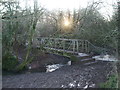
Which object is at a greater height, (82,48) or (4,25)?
(4,25)

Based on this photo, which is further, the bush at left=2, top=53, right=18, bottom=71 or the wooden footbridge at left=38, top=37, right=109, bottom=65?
the wooden footbridge at left=38, top=37, right=109, bottom=65

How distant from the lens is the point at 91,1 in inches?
475

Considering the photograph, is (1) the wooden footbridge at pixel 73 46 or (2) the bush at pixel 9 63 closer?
(2) the bush at pixel 9 63

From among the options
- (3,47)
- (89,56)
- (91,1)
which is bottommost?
(89,56)

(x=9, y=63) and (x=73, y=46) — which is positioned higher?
(x=73, y=46)

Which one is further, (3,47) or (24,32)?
(24,32)

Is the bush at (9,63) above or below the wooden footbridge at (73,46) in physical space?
below

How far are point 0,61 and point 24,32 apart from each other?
1.77m

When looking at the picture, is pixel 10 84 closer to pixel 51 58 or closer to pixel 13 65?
pixel 13 65

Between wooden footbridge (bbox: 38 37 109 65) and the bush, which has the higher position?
wooden footbridge (bbox: 38 37 109 65)

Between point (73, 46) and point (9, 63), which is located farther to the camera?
point (73, 46)

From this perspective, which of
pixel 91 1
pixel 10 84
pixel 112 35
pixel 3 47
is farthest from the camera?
pixel 91 1

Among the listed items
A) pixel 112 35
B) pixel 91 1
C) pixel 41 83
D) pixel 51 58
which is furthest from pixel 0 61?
pixel 91 1

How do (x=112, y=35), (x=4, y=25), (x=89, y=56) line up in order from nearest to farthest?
1. (x=112, y=35)
2. (x=4, y=25)
3. (x=89, y=56)
